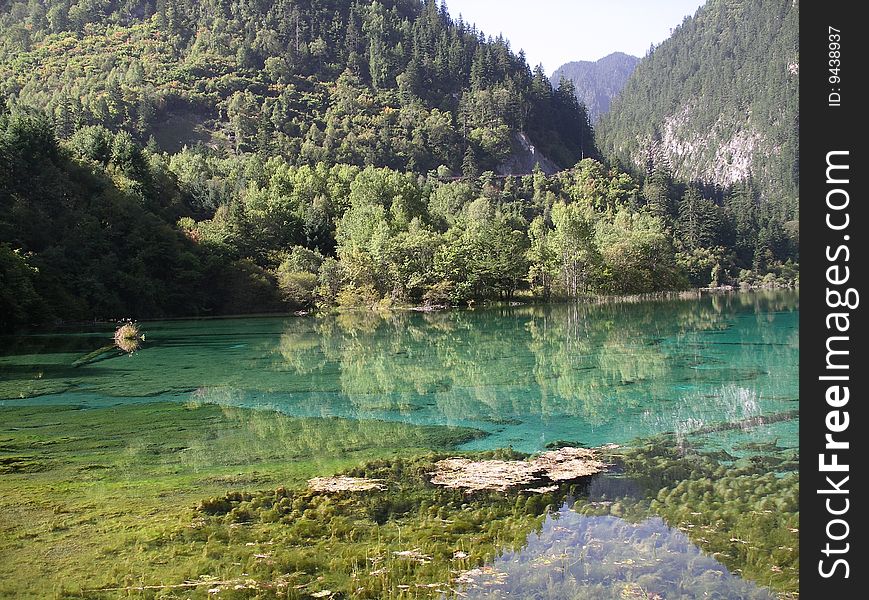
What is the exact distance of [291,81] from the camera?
402 ft

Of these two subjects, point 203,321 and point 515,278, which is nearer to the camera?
point 203,321

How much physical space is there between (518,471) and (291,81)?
122165mm

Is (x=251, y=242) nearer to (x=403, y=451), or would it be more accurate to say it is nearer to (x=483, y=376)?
(x=483, y=376)

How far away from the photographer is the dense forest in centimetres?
4722

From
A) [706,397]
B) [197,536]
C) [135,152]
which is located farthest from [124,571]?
[135,152]

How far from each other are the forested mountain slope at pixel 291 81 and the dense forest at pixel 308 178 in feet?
1.45

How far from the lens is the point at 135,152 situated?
55.0 meters

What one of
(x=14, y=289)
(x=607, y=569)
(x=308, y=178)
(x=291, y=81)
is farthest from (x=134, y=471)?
(x=291, y=81)

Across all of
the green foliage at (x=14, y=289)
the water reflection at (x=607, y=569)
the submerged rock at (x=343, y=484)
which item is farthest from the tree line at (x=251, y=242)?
the water reflection at (x=607, y=569)

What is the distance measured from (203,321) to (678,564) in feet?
139

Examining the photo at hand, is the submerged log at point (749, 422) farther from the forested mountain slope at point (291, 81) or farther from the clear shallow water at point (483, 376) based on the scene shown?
the forested mountain slope at point (291, 81)

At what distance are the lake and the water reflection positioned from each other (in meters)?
0.02

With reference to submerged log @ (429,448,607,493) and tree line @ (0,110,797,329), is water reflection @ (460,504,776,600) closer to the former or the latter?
submerged log @ (429,448,607,493)
